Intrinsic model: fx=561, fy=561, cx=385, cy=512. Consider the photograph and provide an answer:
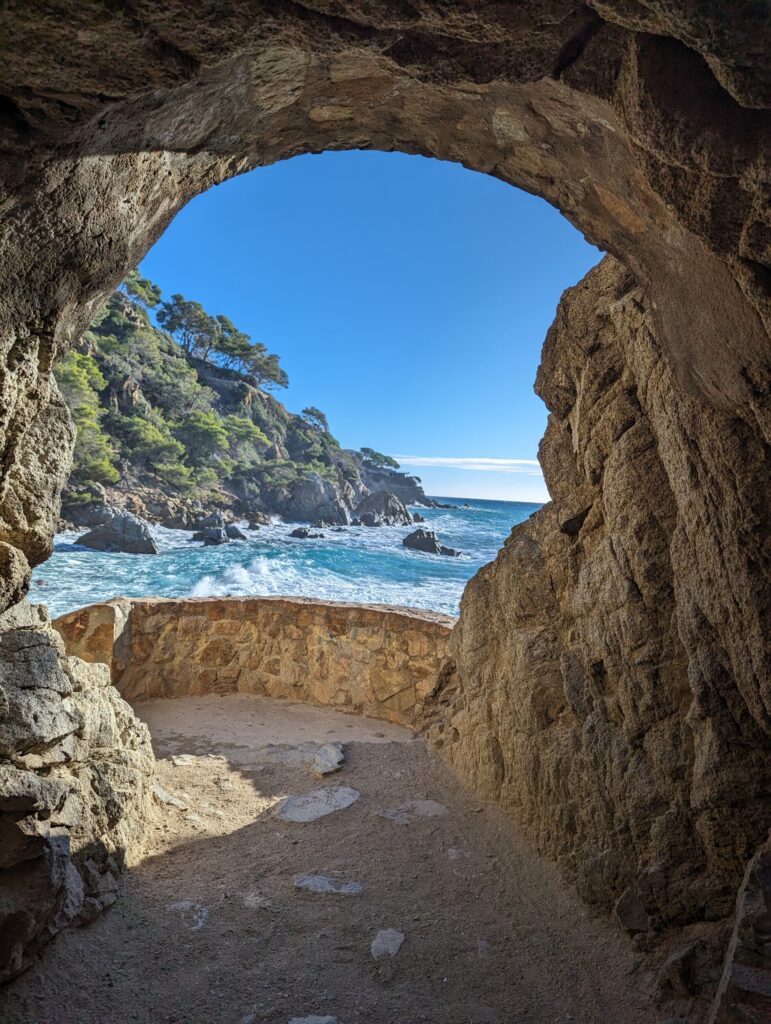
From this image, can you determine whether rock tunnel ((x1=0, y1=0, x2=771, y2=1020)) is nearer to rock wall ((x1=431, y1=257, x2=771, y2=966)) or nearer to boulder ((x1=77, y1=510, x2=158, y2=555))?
rock wall ((x1=431, y1=257, x2=771, y2=966))

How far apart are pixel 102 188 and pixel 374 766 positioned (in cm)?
460

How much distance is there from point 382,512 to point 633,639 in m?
44.5

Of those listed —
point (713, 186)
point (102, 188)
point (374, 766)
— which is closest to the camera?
point (713, 186)

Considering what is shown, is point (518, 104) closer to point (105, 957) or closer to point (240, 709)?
point (105, 957)

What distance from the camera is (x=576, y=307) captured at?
3.61m

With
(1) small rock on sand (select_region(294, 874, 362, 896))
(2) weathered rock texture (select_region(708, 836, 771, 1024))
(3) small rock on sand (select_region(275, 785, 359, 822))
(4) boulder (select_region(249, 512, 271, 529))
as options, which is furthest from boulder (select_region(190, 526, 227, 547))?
(2) weathered rock texture (select_region(708, 836, 771, 1024))

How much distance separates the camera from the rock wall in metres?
2.35

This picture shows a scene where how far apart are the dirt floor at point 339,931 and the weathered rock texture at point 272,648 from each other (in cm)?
201

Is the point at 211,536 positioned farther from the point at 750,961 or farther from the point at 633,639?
the point at 750,961

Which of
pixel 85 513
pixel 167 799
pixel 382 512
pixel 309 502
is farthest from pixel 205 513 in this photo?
pixel 167 799

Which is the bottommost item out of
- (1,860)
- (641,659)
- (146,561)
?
(146,561)

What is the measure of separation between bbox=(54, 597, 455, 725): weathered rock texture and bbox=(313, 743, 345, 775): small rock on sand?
44.9 inches

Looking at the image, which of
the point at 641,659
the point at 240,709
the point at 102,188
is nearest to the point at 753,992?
the point at 641,659

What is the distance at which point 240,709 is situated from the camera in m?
6.54
